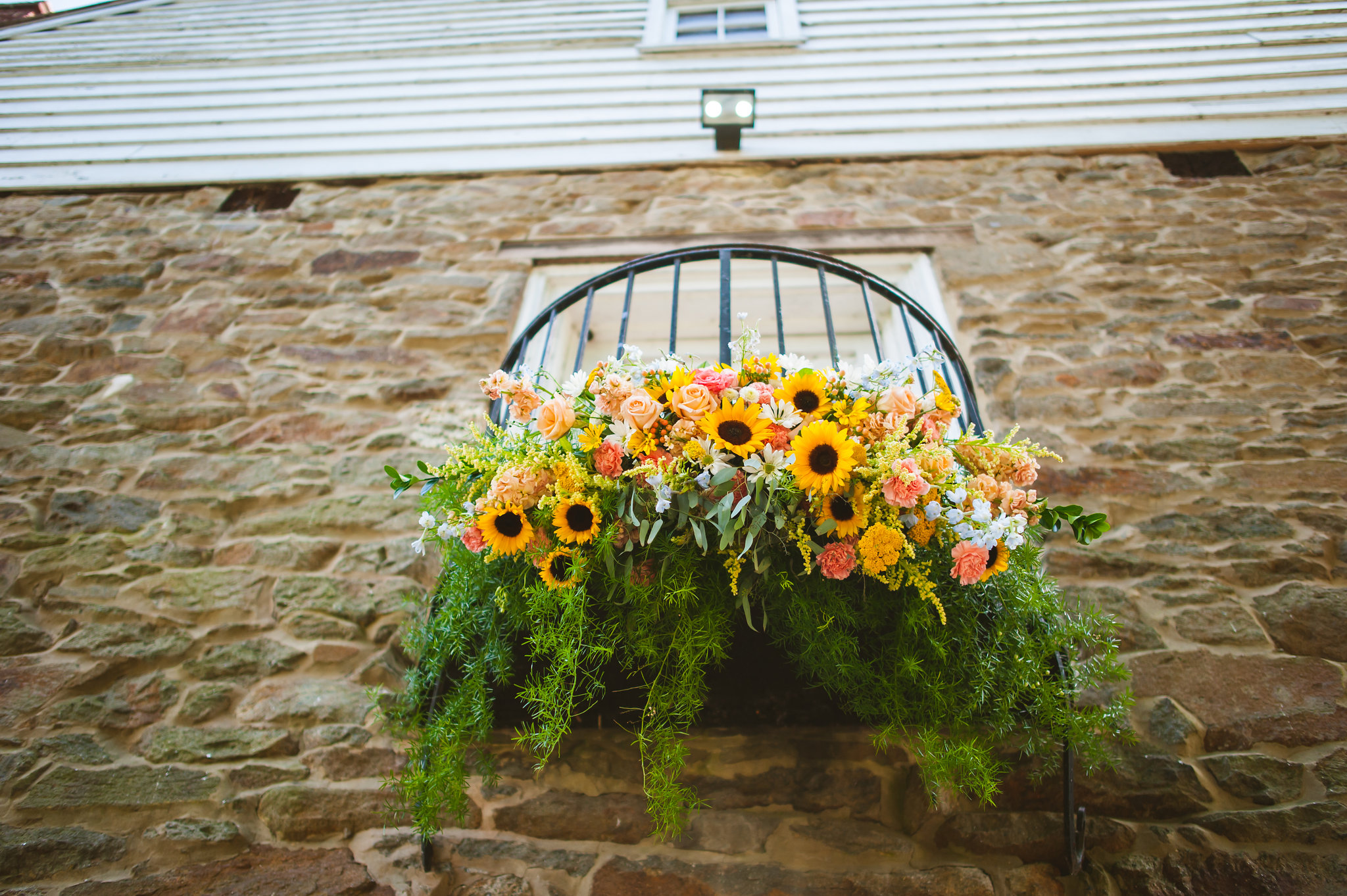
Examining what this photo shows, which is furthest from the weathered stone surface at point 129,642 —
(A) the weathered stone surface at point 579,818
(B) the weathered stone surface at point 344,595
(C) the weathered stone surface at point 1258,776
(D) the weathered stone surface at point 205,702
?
(C) the weathered stone surface at point 1258,776

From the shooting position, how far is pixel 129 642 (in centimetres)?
202

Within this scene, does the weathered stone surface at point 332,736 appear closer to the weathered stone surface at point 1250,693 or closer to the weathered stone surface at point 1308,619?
the weathered stone surface at point 1250,693

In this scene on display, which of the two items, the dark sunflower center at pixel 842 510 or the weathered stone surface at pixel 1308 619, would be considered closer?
the dark sunflower center at pixel 842 510

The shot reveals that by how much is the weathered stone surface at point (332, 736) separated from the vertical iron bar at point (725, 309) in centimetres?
140

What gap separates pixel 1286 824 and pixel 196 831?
2640 mm

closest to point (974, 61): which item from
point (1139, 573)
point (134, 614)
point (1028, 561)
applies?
point (1139, 573)

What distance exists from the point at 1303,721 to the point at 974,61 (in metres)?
3.44

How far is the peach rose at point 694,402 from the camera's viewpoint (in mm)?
1449

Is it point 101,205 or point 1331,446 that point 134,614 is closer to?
point 101,205

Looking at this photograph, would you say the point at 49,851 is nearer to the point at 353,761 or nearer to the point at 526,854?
the point at 353,761

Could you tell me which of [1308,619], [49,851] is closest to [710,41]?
[1308,619]

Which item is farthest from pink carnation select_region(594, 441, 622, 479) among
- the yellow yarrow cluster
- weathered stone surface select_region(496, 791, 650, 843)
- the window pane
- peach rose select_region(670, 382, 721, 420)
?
the window pane

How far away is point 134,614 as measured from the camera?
2.08 metres

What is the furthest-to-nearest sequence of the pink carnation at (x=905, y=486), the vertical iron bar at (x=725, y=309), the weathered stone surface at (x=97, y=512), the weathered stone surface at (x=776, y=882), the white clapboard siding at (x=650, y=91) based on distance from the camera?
the white clapboard siding at (x=650, y=91)
the weathered stone surface at (x=97, y=512)
the vertical iron bar at (x=725, y=309)
the weathered stone surface at (x=776, y=882)
the pink carnation at (x=905, y=486)
